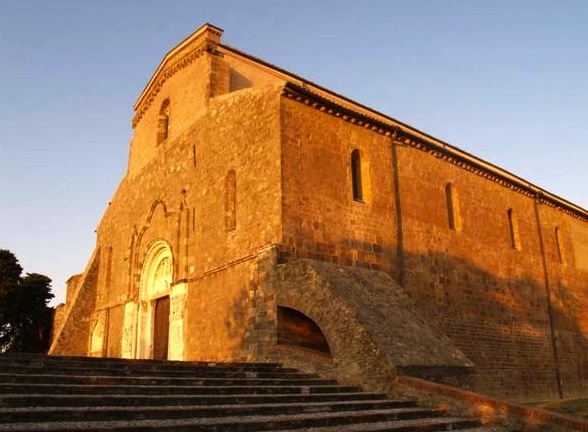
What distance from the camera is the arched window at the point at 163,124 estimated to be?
60.6 feet

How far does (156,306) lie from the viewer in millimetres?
17375

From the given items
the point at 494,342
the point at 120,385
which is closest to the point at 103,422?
the point at 120,385

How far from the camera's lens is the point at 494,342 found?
1628 cm

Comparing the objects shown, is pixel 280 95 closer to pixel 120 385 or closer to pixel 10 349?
pixel 120 385

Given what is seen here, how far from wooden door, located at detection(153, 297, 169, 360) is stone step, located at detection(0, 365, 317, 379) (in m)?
7.04

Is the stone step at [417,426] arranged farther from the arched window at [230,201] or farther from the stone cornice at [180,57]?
the stone cornice at [180,57]

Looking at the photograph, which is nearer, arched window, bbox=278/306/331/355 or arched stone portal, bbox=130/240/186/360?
arched window, bbox=278/306/331/355

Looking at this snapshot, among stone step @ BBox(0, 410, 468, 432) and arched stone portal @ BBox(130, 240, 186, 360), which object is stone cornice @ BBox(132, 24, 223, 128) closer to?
arched stone portal @ BBox(130, 240, 186, 360)

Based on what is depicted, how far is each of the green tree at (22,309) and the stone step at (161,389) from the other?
65.9 ft

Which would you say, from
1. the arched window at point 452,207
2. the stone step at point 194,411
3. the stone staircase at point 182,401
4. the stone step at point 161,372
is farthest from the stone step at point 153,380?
the arched window at point 452,207

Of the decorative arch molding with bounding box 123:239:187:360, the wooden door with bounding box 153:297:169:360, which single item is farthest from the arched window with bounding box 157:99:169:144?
the wooden door with bounding box 153:297:169:360

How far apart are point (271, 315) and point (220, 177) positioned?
4.60m

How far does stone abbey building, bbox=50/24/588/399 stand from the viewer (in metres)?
11.0

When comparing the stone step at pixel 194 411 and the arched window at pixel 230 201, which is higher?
the arched window at pixel 230 201
